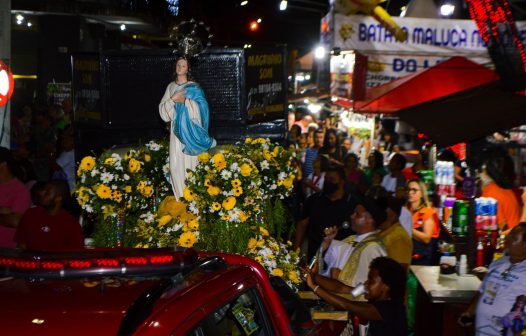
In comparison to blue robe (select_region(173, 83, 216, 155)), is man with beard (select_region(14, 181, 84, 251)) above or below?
below

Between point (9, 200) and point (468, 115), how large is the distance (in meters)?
5.60

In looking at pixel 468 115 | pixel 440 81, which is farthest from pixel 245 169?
pixel 440 81

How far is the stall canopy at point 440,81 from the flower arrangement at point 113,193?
26.3ft

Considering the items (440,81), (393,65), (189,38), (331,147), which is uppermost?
(393,65)

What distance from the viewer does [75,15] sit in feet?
69.1

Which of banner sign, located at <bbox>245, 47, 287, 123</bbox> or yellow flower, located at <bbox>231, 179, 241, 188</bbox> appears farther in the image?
banner sign, located at <bbox>245, 47, 287, 123</bbox>

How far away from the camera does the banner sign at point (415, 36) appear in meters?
17.1

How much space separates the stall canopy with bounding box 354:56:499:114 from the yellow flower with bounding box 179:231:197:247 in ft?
28.4

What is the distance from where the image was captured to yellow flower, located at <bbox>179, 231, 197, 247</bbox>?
672cm

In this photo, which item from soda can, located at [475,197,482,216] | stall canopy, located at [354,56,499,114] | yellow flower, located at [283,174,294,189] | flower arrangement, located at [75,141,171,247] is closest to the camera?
flower arrangement, located at [75,141,171,247]

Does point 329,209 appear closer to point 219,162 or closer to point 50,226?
point 219,162

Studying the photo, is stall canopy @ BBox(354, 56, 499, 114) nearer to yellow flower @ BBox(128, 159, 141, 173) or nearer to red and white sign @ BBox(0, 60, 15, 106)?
red and white sign @ BBox(0, 60, 15, 106)

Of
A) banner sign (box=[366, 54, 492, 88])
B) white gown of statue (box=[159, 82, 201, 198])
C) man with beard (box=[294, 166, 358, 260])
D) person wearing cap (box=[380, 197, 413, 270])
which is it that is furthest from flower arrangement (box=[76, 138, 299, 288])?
banner sign (box=[366, 54, 492, 88])

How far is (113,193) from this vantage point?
7.45 metres
